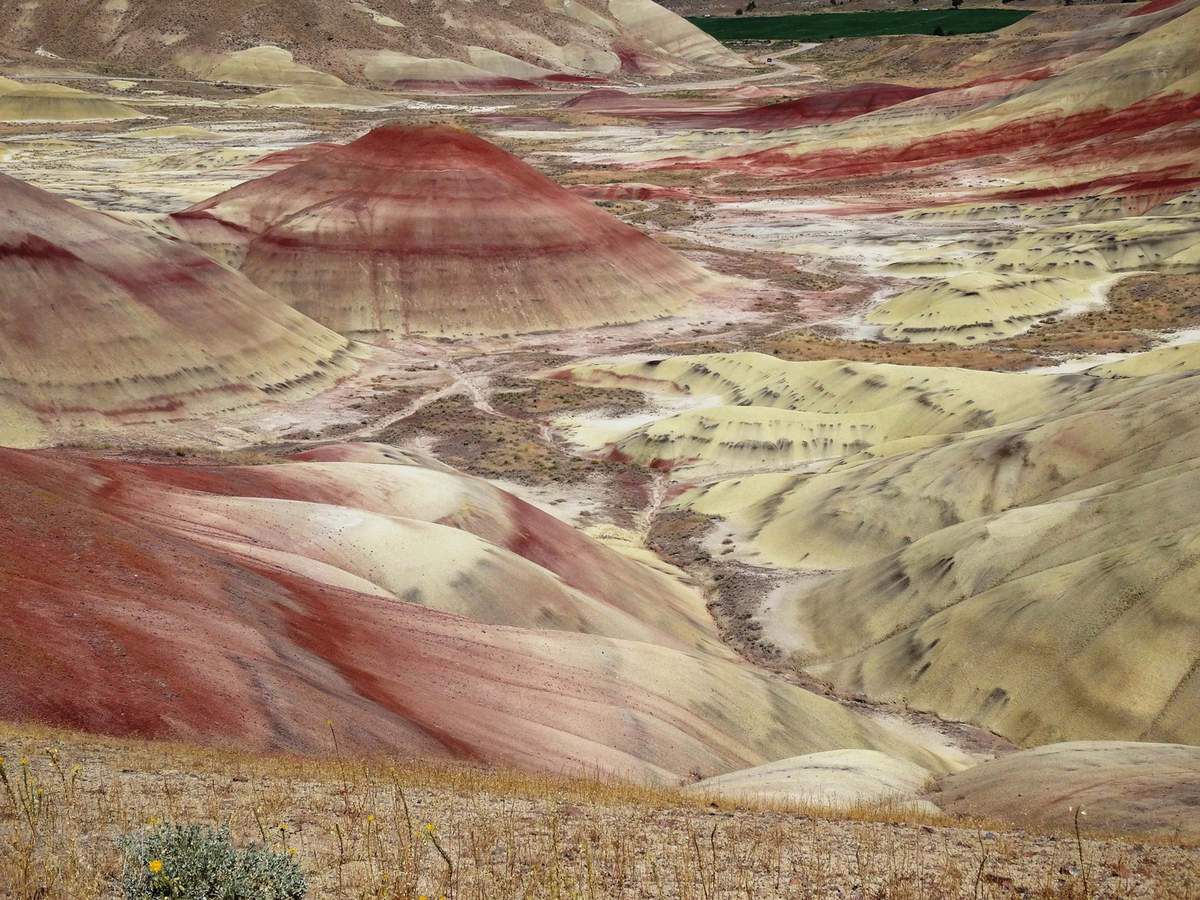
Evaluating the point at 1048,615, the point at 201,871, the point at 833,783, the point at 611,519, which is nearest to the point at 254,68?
the point at 611,519

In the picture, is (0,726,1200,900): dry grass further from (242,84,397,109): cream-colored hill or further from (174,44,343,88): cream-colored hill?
(174,44,343,88): cream-colored hill

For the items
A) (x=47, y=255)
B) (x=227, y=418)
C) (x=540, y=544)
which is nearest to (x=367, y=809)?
(x=540, y=544)

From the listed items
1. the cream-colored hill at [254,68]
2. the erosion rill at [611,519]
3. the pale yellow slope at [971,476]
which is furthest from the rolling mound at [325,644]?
the cream-colored hill at [254,68]

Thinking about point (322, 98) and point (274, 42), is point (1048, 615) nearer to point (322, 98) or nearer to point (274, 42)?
point (322, 98)

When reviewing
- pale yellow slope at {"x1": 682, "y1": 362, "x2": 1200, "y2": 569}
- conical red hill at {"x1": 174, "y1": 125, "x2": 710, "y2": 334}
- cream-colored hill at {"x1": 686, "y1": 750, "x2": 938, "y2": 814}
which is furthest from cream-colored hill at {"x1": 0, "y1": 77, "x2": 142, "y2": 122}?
cream-colored hill at {"x1": 686, "y1": 750, "x2": 938, "y2": 814}

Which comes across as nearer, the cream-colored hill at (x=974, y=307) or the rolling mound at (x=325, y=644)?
the rolling mound at (x=325, y=644)

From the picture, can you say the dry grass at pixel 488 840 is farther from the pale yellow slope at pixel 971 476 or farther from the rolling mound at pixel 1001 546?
the pale yellow slope at pixel 971 476
